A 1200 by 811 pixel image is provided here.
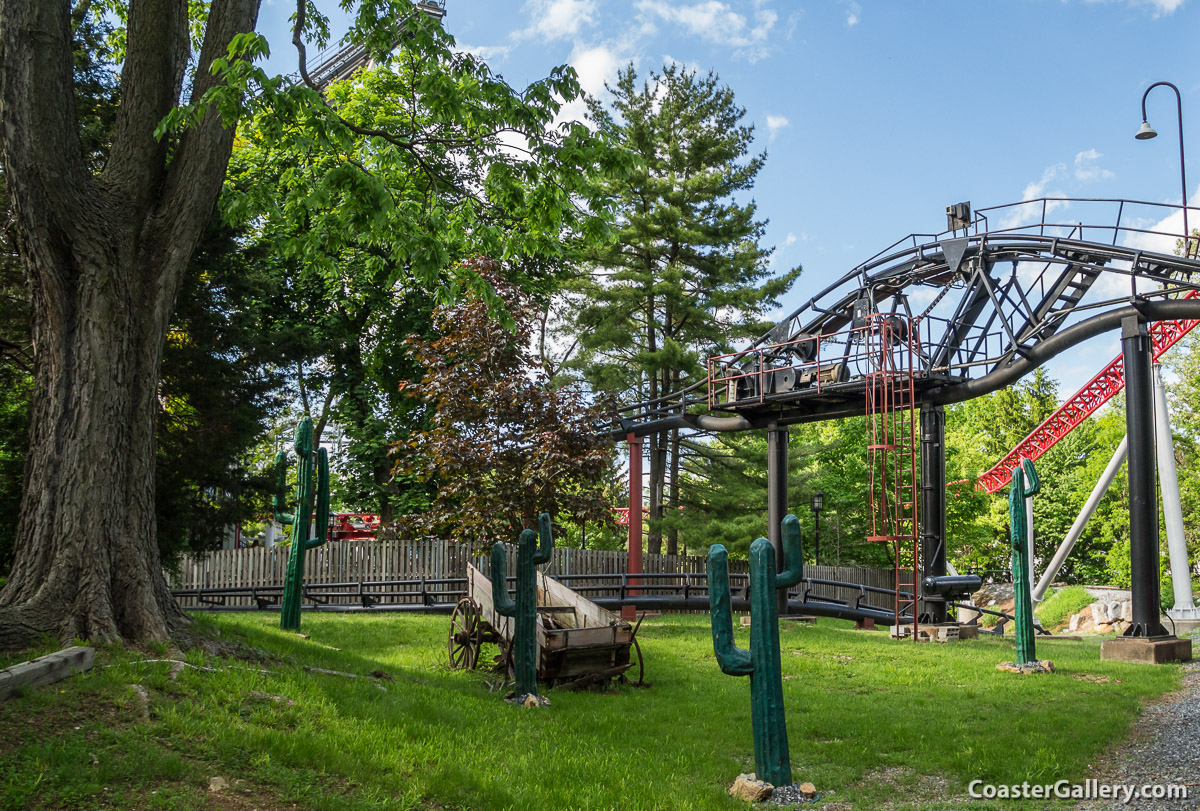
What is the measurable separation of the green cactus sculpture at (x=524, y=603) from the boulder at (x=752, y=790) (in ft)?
11.9

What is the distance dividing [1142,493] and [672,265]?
55.3ft

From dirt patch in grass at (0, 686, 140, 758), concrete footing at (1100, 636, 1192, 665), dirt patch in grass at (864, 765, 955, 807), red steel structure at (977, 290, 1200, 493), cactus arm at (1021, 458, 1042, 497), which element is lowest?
concrete footing at (1100, 636, 1192, 665)

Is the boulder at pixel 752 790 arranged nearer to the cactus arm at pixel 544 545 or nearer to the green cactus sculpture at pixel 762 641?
the green cactus sculpture at pixel 762 641

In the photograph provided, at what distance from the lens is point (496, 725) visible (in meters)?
7.93

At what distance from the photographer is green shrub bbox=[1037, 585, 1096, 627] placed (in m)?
26.7

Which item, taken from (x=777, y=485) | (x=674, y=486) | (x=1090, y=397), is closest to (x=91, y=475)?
(x=777, y=485)

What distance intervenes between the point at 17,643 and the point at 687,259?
2477cm

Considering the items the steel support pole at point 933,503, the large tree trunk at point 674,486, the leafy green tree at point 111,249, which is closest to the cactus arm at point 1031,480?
the steel support pole at point 933,503

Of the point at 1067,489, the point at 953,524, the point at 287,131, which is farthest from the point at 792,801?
the point at 1067,489

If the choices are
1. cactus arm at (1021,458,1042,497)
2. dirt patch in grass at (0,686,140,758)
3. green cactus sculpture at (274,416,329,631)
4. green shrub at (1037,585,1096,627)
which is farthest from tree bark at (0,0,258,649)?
green shrub at (1037,585,1096,627)

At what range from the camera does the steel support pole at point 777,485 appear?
63.3 feet

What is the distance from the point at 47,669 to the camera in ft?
20.1

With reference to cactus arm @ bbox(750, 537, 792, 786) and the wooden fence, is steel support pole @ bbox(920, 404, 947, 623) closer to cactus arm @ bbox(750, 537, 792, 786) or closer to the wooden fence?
the wooden fence

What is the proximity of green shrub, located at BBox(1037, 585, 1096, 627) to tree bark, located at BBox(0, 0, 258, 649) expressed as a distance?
→ 1043 inches
